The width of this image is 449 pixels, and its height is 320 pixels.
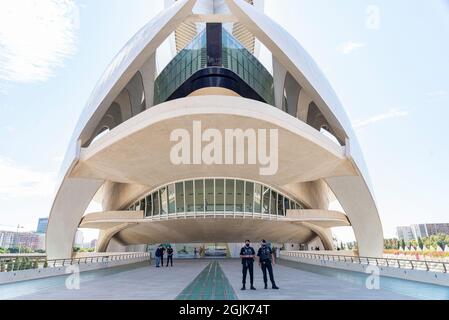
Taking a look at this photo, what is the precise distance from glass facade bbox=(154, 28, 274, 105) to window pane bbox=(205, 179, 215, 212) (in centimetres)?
1362

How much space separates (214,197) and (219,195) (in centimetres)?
42

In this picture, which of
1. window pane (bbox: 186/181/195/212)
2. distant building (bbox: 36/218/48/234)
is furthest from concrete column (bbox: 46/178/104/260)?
distant building (bbox: 36/218/48/234)

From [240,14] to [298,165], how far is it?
1056cm

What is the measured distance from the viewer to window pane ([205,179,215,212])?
23.1 metres

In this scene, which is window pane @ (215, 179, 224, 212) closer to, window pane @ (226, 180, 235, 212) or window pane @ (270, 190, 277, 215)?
window pane @ (226, 180, 235, 212)

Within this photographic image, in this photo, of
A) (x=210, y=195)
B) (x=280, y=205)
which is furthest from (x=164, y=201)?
(x=280, y=205)

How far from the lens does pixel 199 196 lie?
23.4 metres

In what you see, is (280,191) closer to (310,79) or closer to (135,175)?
(310,79)

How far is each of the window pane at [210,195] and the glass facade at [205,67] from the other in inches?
536

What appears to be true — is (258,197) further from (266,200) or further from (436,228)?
(436,228)

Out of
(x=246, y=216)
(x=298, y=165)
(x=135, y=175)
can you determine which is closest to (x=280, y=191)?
(x=246, y=216)

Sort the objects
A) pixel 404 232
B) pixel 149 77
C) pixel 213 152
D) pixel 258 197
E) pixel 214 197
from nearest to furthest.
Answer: pixel 213 152 → pixel 214 197 → pixel 258 197 → pixel 149 77 → pixel 404 232

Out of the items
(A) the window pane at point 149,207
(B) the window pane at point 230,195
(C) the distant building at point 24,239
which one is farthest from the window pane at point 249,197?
(C) the distant building at point 24,239

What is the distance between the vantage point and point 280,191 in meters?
24.8
